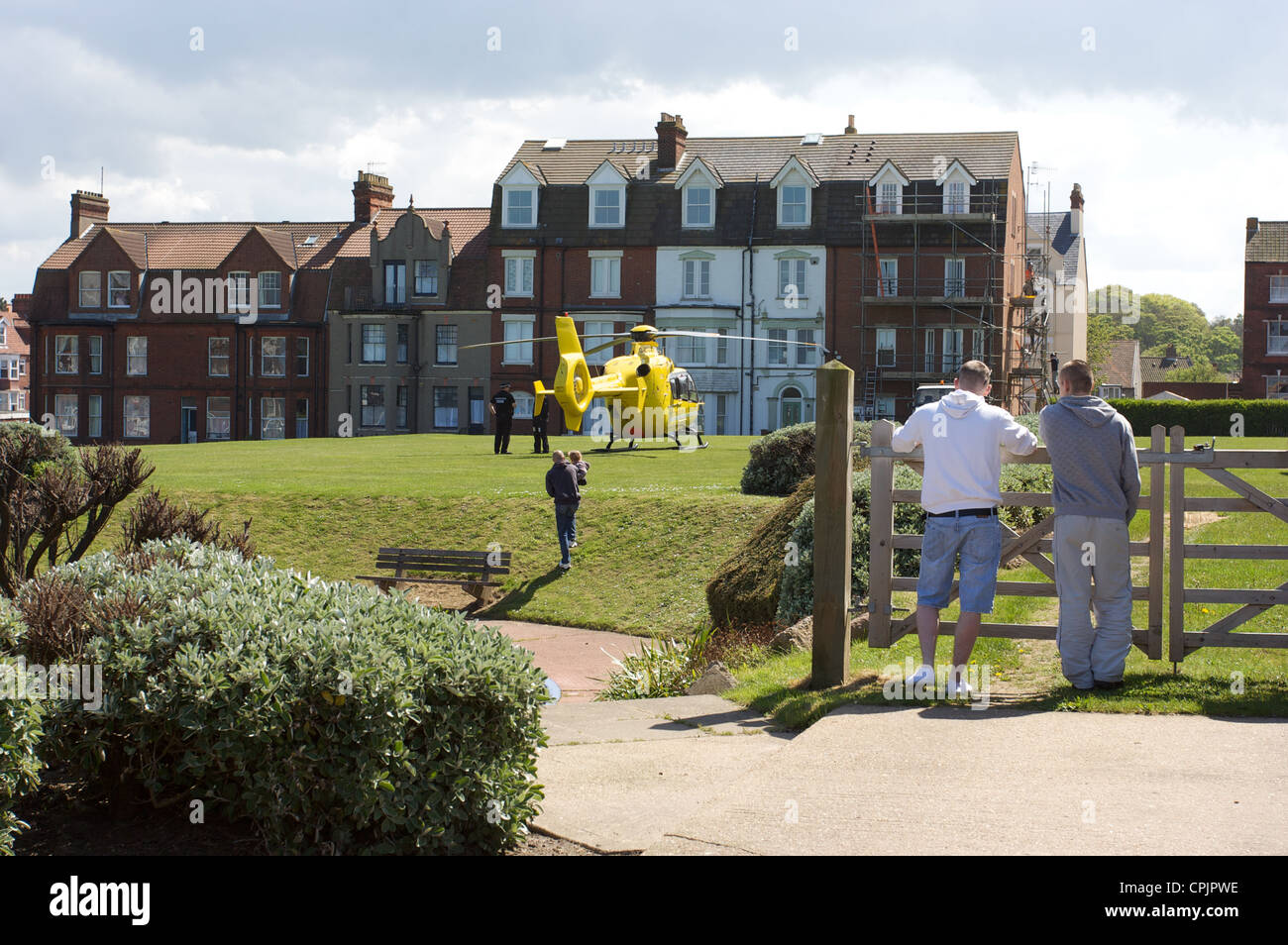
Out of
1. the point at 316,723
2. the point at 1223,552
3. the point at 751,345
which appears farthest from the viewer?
the point at 751,345

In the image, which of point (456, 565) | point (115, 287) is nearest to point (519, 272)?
point (115, 287)

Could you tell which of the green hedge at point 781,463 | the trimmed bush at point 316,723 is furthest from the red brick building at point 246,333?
the trimmed bush at point 316,723

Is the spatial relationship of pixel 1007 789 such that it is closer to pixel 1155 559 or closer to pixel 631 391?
pixel 1155 559

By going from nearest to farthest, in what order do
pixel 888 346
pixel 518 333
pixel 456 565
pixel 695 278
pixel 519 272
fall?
1. pixel 456 565
2. pixel 888 346
3. pixel 695 278
4. pixel 519 272
5. pixel 518 333

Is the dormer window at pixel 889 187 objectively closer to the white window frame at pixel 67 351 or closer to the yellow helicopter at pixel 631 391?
the yellow helicopter at pixel 631 391

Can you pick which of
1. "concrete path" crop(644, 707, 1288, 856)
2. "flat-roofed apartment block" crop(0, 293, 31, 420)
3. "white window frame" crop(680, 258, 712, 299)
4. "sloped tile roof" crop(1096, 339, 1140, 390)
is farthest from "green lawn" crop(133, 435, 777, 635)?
"flat-roofed apartment block" crop(0, 293, 31, 420)

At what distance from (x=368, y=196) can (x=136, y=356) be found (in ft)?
45.4

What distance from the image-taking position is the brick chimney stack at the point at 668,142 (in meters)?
59.2

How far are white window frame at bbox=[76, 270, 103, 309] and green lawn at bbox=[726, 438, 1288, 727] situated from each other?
60448mm

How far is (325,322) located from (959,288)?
1164 inches

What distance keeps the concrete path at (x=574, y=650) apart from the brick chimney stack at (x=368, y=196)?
4922 cm

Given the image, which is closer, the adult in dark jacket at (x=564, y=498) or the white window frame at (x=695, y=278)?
the adult in dark jacket at (x=564, y=498)

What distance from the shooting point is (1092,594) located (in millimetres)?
8195
